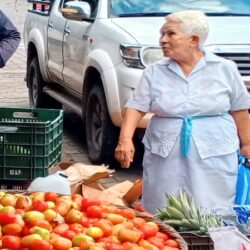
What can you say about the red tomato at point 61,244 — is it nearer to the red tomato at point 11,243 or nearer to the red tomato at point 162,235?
the red tomato at point 11,243

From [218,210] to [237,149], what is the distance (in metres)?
0.82

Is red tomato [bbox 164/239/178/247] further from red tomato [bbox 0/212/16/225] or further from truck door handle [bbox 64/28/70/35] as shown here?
truck door handle [bbox 64/28/70/35]

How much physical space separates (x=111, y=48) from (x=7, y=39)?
160cm

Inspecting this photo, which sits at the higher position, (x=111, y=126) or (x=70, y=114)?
(x=111, y=126)

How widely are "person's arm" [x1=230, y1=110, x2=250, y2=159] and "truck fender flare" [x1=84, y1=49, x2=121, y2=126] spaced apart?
248 cm

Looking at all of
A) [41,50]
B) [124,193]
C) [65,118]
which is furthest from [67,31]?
[124,193]

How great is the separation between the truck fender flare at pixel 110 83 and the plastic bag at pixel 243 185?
241 centimetres

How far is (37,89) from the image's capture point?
11000mm

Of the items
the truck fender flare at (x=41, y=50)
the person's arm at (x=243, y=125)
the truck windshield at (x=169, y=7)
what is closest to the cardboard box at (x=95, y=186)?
the person's arm at (x=243, y=125)

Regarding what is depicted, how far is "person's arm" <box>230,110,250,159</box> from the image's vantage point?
5172 millimetres

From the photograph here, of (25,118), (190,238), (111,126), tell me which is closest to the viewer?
(190,238)

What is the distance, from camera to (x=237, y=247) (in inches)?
149

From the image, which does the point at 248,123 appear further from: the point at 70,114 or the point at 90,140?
the point at 70,114

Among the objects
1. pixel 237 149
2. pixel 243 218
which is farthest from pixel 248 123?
pixel 243 218
